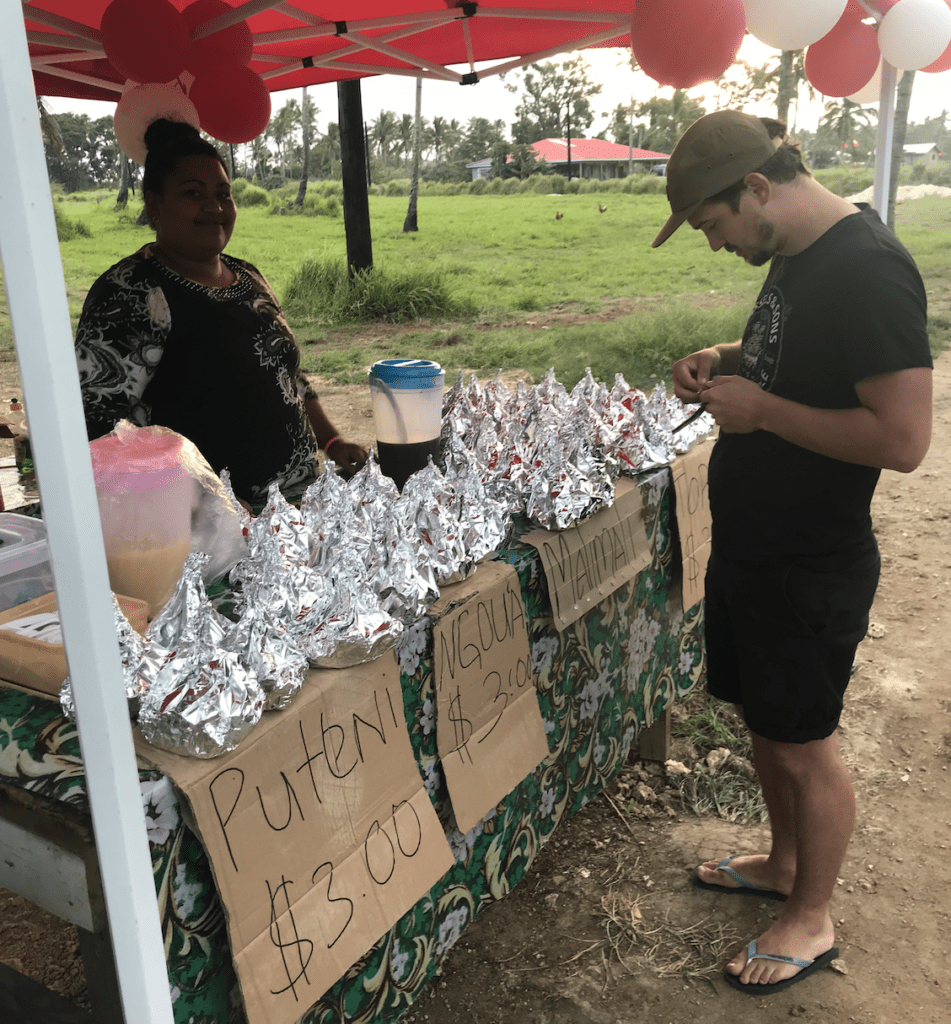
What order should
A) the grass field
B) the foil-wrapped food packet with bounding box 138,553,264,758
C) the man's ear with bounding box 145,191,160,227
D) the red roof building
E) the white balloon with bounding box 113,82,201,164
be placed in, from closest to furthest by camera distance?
the foil-wrapped food packet with bounding box 138,553,264,758
the man's ear with bounding box 145,191,160,227
the white balloon with bounding box 113,82,201,164
the grass field
the red roof building

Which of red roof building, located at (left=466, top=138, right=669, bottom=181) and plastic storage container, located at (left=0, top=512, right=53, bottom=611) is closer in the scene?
plastic storage container, located at (left=0, top=512, right=53, bottom=611)

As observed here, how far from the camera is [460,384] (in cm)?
202

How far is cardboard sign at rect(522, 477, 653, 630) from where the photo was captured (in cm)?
155

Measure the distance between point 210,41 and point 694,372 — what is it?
181 centimetres

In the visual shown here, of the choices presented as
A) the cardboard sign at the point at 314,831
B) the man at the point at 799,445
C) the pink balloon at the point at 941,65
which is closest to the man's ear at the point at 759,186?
the man at the point at 799,445

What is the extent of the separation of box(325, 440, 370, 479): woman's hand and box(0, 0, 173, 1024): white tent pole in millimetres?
1199

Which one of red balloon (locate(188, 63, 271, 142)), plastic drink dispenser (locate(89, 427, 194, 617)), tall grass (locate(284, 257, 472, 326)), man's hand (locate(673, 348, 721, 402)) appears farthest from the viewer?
tall grass (locate(284, 257, 472, 326))

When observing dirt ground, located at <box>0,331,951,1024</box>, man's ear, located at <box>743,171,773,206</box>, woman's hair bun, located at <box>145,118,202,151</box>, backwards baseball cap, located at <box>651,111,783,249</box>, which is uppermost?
woman's hair bun, located at <box>145,118,202,151</box>

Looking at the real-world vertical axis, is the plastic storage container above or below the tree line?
below

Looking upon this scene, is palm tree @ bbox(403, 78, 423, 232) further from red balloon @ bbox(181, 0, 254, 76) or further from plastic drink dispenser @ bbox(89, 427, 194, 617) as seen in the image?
plastic drink dispenser @ bbox(89, 427, 194, 617)

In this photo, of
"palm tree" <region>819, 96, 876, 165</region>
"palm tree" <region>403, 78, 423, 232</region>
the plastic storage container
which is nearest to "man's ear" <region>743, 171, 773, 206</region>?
the plastic storage container

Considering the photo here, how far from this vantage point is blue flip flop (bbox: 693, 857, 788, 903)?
1.88m

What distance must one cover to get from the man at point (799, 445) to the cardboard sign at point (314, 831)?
2.33 ft

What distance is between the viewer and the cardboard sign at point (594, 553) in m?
1.55
